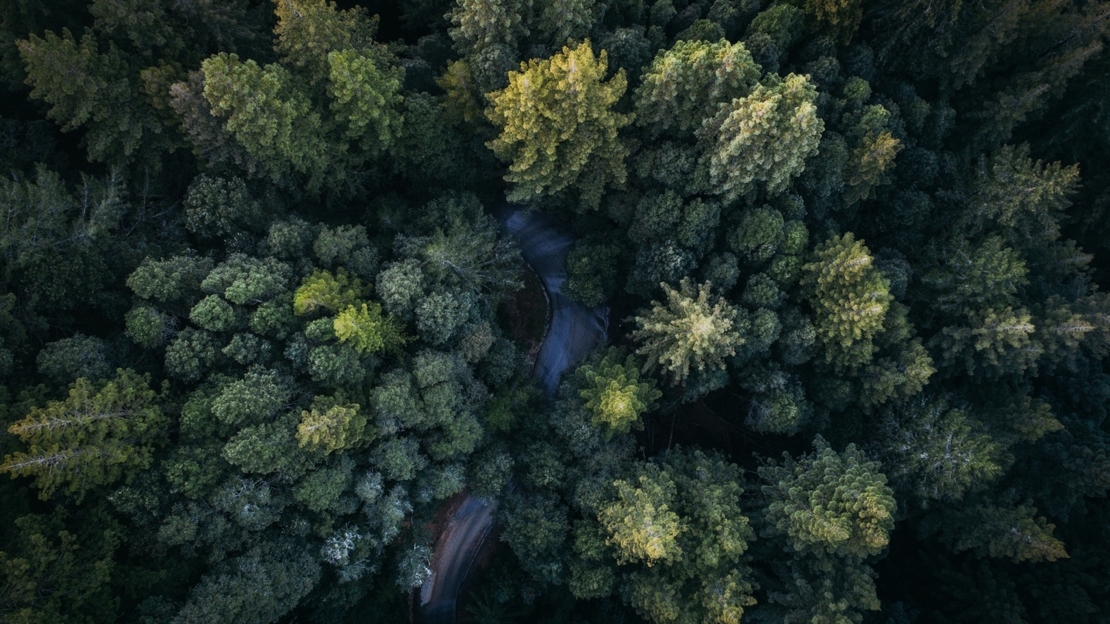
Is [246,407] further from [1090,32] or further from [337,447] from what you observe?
[1090,32]

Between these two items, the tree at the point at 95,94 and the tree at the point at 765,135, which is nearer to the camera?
the tree at the point at 95,94

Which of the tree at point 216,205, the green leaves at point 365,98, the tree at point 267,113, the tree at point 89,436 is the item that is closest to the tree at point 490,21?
the green leaves at point 365,98

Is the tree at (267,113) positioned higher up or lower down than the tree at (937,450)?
higher up

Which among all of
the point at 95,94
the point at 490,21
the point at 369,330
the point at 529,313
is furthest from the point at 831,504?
the point at 95,94

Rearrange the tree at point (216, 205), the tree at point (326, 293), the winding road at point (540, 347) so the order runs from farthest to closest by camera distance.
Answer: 1. the winding road at point (540, 347)
2. the tree at point (216, 205)
3. the tree at point (326, 293)

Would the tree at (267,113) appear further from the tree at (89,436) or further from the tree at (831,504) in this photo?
the tree at (831,504)

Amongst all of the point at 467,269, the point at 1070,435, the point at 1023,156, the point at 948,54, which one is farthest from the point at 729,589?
the point at 948,54

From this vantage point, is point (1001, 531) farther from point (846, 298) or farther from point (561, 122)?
point (561, 122)
